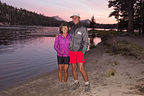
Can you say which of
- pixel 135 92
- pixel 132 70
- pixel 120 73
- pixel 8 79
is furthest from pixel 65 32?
pixel 8 79

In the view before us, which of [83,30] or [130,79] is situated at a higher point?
[83,30]

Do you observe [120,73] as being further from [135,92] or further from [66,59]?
[66,59]

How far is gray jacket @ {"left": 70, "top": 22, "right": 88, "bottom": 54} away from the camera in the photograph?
4895 millimetres

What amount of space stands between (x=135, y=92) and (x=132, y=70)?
2.61 metres

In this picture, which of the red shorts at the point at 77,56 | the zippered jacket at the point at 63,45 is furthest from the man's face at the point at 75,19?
the red shorts at the point at 77,56

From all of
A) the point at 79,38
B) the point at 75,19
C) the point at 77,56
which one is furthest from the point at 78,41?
the point at 75,19

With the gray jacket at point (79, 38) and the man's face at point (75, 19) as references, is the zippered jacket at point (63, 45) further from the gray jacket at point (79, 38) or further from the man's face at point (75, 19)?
the man's face at point (75, 19)

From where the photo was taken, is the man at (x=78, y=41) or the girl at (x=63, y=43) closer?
the man at (x=78, y=41)

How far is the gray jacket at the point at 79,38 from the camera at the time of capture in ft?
16.1

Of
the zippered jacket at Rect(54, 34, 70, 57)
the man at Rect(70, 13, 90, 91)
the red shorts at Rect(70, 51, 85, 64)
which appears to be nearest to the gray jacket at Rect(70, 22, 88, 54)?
the man at Rect(70, 13, 90, 91)

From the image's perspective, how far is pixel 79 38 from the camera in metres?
4.92

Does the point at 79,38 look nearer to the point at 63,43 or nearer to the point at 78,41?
the point at 78,41

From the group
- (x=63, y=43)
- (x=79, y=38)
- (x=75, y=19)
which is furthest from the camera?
(x=63, y=43)

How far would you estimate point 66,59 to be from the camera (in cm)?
524
